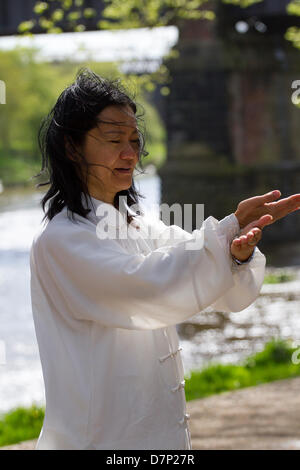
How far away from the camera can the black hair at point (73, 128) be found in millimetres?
2100

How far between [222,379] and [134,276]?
5.71m

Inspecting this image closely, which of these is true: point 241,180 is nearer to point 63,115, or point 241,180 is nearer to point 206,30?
point 206,30

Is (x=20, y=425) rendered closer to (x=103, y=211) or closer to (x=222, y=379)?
(x=222, y=379)

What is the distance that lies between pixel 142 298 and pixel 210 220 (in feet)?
0.90

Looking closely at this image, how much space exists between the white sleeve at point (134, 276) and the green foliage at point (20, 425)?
385 centimetres

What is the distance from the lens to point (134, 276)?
190 centimetres

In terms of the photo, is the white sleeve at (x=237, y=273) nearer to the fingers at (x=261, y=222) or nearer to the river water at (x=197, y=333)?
the fingers at (x=261, y=222)

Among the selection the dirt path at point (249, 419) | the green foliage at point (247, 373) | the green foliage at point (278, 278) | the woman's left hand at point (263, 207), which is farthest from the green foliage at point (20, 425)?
the green foliage at point (278, 278)

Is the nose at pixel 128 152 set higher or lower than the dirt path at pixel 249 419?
higher

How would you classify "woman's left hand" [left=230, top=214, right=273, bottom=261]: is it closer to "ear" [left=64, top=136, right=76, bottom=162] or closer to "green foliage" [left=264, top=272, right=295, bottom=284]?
"ear" [left=64, top=136, right=76, bottom=162]

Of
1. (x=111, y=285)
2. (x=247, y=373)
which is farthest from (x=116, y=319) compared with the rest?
(x=247, y=373)

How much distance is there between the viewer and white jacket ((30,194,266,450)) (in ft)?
6.27

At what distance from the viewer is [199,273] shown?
74.7 inches
